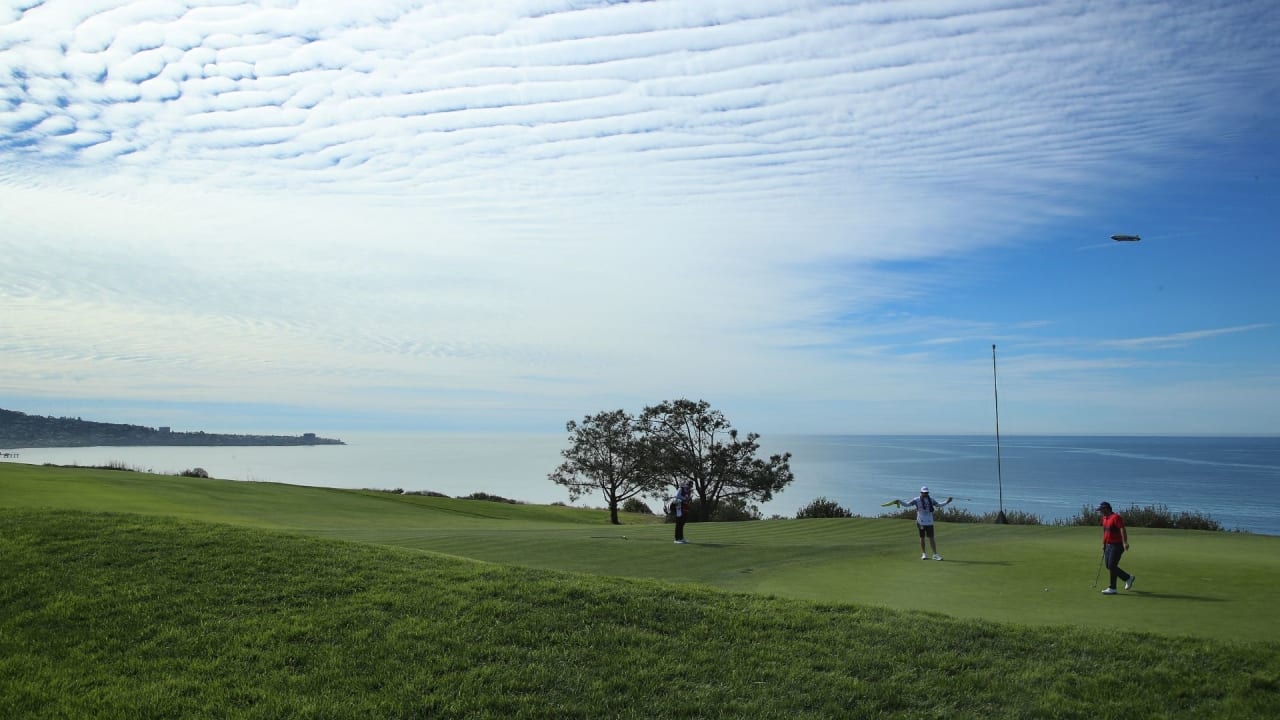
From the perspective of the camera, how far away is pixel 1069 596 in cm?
1220

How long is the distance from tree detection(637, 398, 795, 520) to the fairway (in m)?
23.6

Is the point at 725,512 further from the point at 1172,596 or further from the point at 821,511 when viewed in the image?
the point at 1172,596

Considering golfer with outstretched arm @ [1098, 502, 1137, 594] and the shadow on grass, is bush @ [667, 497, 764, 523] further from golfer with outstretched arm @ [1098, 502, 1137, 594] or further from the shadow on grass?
the shadow on grass

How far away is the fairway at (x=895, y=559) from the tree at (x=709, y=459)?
23.6m

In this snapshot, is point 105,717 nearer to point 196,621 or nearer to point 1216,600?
point 196,621

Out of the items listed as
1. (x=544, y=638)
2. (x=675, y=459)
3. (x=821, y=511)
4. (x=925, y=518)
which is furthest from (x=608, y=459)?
(x=544, y=638)

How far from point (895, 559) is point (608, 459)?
1473 inches

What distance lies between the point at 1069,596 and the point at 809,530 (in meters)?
11.8

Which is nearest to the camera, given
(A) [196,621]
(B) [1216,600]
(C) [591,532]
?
(A) [196,621]

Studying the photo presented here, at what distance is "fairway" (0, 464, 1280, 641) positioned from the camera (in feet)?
36.2

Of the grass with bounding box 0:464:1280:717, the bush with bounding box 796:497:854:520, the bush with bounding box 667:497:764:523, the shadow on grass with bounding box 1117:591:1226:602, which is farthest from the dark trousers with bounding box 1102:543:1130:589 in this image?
the bush with bounding box 667:497:764:523

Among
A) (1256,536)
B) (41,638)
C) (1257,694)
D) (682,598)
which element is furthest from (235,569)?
(1256,536)

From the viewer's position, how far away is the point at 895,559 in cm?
1698

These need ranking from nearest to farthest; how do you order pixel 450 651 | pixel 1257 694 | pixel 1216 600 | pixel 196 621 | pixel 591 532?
pixel 1257 694, pixel 450 651, pixel 196 621, pixel 1216 600, pixel 591 532
